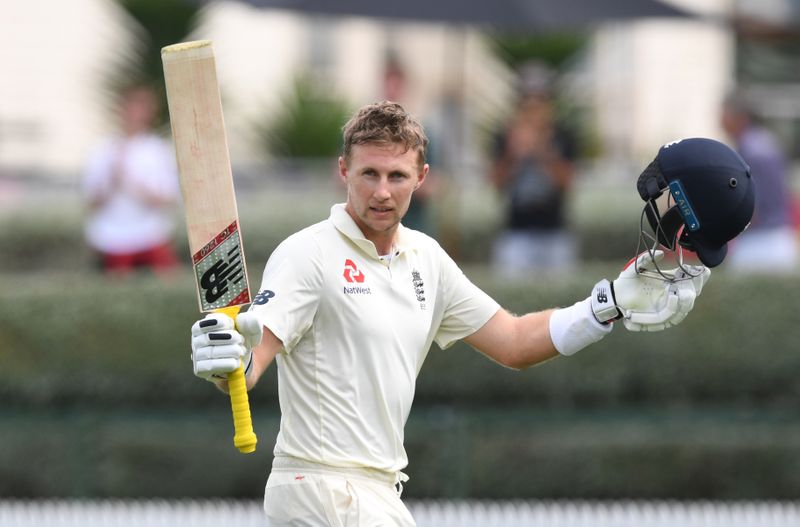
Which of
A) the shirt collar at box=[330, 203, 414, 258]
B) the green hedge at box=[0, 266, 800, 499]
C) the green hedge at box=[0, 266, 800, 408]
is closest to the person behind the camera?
the shirt collar at box=[330, 203, 414, 258]

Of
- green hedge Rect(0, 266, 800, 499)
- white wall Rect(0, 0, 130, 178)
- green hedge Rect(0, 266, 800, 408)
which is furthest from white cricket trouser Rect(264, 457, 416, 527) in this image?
white wall Rect(0, 0, 130, 178)

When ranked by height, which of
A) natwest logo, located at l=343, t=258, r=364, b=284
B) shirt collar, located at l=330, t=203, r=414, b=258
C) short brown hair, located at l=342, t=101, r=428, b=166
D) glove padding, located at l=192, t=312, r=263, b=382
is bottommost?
glove padding, located at l=192, t=312, r=263, b=382

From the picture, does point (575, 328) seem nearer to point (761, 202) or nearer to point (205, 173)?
point (205, 173)

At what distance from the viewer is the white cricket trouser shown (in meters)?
4.48

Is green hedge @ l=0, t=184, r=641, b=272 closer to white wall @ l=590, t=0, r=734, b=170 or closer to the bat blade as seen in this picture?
the bat blade

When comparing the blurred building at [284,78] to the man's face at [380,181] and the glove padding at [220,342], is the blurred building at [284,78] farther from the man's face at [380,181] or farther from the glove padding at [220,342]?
the glove padding at [220,342]

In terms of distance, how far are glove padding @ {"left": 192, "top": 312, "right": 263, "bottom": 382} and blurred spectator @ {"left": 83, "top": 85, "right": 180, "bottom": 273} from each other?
18.5ft

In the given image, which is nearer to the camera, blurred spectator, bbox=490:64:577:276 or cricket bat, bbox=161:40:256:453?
cricket bat, bbox=161:40:256:453

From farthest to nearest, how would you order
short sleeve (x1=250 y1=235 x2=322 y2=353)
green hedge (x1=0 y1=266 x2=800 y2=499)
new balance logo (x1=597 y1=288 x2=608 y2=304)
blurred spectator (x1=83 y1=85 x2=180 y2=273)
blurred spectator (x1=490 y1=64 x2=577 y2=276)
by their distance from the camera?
blurred spectator (x1=83 y1=85 x2=180 y2=273) < blurred spectator (x1=490 y1=64 x2=577 y2=276) < green hedge (x1=0 y1=266 x2=800 y2=499) < new balance logo (x1=597 y1=288 x2=608 y2=304) < short sleeve (x1=250 y1=235 x2=322 y2=353)

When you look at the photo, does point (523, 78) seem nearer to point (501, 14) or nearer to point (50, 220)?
point (501, 14)

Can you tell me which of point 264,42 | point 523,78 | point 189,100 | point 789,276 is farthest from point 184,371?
point 264,42

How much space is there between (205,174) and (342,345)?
637mm

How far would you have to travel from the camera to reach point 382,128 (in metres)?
4.54

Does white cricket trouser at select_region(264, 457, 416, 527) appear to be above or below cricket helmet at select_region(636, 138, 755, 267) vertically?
below
